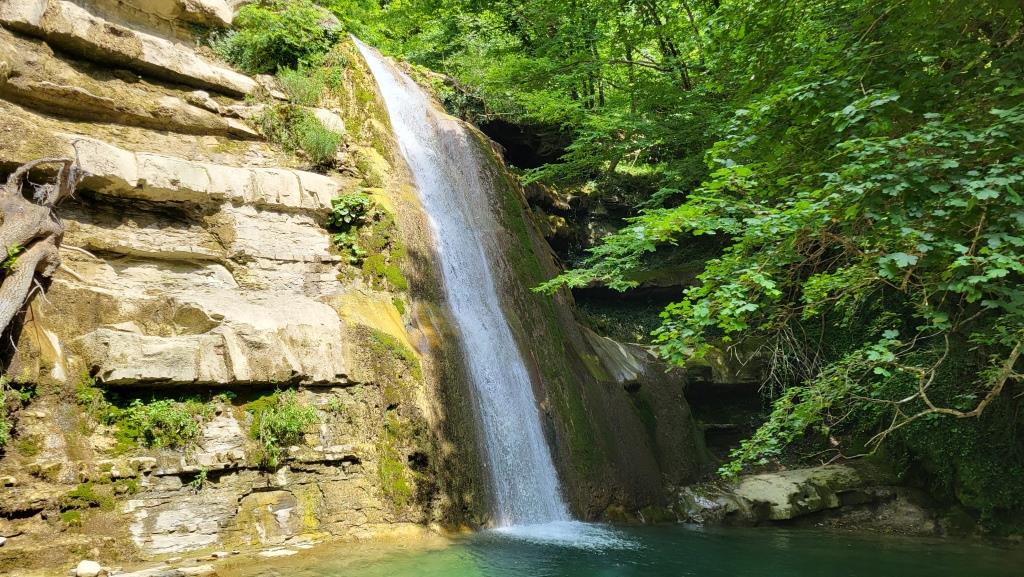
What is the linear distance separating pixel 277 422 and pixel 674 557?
4.64 metres

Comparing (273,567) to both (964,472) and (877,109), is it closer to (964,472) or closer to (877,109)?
(877,109)

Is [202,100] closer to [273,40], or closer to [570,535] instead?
[273,40]

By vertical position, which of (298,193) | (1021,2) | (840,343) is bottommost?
(840,343)

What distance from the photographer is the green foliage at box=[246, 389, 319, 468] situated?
6086 mm

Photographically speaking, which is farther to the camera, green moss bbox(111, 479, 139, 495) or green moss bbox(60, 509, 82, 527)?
green moss bbox(111, 479, 139, 495)

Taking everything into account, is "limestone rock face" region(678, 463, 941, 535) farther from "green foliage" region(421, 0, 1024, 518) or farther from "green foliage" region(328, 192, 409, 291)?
"green foliage" region(328, 192, 409, 291)

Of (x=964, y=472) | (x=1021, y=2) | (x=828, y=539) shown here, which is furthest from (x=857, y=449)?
(x=1021, y=2)

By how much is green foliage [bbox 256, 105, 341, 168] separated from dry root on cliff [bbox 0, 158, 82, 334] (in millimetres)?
2759

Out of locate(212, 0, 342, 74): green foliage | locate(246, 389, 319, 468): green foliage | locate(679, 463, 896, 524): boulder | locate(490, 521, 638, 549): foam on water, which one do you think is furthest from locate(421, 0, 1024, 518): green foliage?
locate(212, 0, 342, 74): green foliage

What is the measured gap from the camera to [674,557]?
7.32m

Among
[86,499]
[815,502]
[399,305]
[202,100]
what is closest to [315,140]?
[202,100]

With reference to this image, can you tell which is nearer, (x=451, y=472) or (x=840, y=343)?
(x=451, y=472)

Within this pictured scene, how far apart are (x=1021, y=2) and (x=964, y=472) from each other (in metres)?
8.55

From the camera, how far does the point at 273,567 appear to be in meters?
5.05
